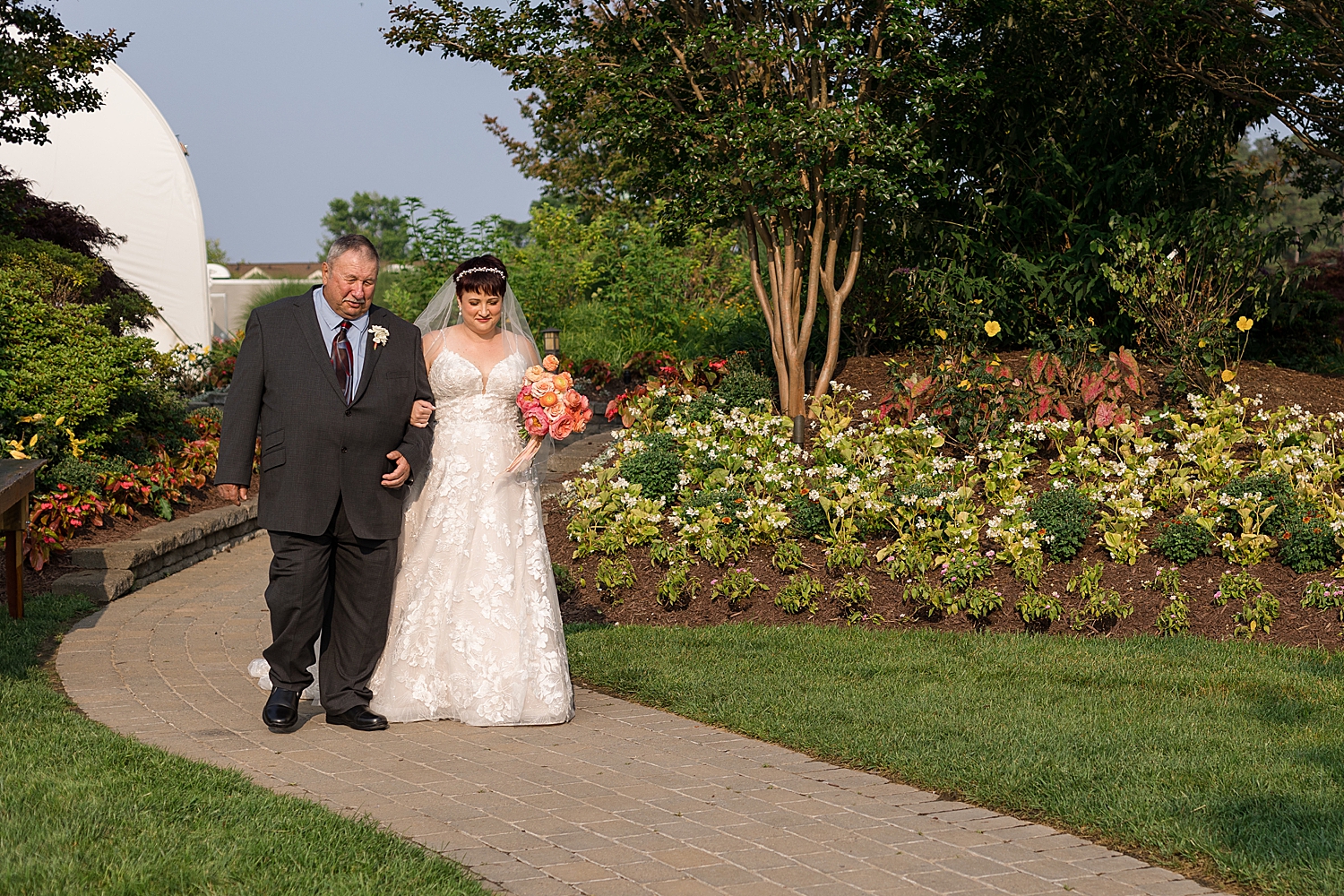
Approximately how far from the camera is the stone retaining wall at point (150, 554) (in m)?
7.83

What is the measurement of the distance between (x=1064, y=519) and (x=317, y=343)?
4363 mm

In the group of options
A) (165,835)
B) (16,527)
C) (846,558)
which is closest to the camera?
(165,835)

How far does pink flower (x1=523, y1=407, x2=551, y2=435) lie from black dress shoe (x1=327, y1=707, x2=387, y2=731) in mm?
1370

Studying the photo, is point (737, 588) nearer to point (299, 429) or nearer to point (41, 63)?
point (299, 429)

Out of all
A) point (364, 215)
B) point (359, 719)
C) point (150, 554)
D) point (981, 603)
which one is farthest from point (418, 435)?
point (364, 215)

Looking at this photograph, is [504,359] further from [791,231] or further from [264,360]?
[791,231]

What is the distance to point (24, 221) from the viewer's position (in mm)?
12141

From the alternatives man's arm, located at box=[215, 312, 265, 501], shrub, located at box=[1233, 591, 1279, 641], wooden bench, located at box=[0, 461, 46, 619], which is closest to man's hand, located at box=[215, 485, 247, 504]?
man's arm, located at box=[215, 312, 265, 501]

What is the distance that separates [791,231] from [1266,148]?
67.4 meters

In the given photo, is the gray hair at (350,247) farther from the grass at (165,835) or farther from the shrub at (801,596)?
the shrub at (801,596)

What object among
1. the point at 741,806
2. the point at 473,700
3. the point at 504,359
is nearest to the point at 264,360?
the point at 504,359

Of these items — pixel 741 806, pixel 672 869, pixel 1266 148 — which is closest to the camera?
pixel 672 869

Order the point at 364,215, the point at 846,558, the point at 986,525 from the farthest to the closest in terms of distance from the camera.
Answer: the point at 364,215, the point at 986,525, the point at 846,558

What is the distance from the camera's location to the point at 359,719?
5242 mm
